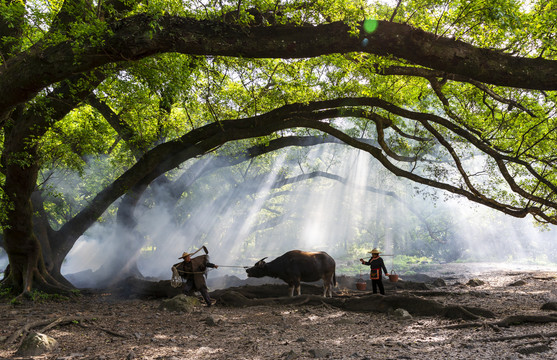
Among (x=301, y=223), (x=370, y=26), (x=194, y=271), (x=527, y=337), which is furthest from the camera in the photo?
(x=301, y=223)

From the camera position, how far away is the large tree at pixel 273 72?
6340mm

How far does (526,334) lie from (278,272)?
758 centimetres

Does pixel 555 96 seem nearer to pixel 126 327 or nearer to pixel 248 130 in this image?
pixel 248 130

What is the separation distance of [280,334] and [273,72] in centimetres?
665

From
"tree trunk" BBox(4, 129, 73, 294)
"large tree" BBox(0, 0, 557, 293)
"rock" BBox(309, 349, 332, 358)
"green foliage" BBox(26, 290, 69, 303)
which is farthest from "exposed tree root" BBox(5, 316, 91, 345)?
"tree trunk" BBox(4, 129, 73, 294)

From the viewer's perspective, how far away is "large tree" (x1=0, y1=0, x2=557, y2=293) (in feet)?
20.8

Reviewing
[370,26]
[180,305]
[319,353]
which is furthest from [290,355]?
[180,305]

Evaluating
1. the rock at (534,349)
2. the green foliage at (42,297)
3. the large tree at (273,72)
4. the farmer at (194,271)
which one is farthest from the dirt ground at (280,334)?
the large tree at (273,72)

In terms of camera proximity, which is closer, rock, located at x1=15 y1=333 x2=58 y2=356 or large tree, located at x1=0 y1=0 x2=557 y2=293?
rock, located at x1=15 y1=333 x2=58 y2=356

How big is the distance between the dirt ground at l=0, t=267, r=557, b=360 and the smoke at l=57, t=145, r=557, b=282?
10120 mm

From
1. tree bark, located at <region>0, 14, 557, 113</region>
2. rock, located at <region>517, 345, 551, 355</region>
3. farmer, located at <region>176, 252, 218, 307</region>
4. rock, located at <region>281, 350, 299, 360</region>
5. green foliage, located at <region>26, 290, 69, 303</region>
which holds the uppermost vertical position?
tree bark, located at <region>0, 14, 557, 113</region>

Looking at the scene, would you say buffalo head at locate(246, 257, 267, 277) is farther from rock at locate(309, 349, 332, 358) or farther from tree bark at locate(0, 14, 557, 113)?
tree bark at locate(0, 14, 557, 113)

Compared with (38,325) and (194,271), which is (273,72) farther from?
(38,325)

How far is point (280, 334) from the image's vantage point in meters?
7.20
